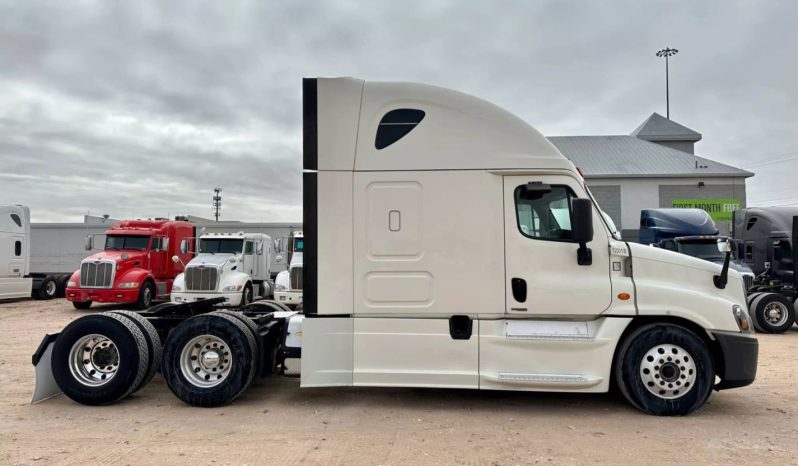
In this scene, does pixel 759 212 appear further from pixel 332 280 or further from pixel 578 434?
pixel 332 280

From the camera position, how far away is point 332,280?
5414 mm

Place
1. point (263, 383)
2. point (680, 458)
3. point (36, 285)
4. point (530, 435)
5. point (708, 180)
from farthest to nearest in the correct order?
1. point (708, 180)
2. point (36, 285)
3. point (263, 383)
4. point (530, 435)
5. point (680, 458)

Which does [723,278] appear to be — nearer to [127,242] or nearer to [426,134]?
[426,134]

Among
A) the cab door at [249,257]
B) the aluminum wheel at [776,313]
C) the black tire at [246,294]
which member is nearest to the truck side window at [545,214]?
the aluminum wheel at [776,313]

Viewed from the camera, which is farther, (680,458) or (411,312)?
(411,312)

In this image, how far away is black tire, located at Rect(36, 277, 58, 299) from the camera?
2003cm

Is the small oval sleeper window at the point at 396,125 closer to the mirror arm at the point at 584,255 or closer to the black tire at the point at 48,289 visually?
the mirror arm at the point at 584,255

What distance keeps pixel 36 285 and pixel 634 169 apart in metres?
29.7

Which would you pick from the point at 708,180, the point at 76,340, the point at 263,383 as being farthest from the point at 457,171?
the point at 708,180

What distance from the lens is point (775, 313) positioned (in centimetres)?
1229

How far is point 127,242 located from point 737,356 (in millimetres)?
17507

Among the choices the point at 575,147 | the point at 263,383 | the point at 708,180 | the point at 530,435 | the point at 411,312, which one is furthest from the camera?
the point at 575,147

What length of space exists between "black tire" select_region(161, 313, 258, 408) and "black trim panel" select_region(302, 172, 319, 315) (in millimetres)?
869

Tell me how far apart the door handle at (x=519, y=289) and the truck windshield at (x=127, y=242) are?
15.3 m
